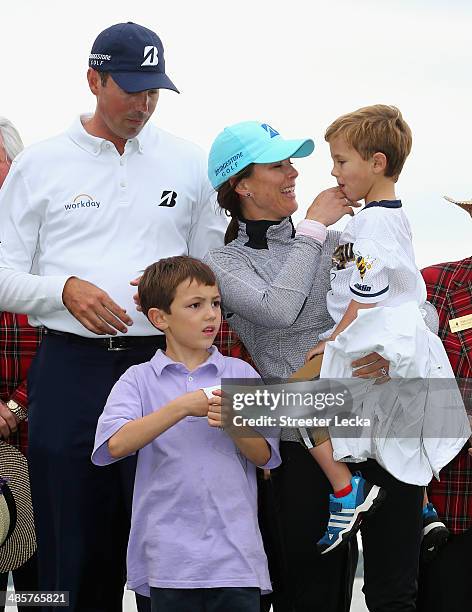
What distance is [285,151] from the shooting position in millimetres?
3771

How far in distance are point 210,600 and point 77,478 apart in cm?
77

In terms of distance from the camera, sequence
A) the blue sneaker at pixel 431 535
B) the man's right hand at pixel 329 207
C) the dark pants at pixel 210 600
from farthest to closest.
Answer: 1. the blue sneaker at pixel 431 535
2. the man's right hand at pixel 329 207
3. the dark pants at pixel 210 600

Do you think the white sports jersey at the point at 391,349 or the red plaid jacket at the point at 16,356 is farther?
the red plaid jacket at the point at 16,356

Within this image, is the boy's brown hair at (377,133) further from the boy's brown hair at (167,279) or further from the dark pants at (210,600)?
the dark pants at (210,600)

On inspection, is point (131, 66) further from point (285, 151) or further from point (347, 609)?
point (347, 609)

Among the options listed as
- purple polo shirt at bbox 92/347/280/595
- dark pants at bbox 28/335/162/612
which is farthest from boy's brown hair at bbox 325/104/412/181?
dark pants at bbox 28/335/162/612

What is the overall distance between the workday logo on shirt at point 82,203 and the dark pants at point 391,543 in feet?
4.25

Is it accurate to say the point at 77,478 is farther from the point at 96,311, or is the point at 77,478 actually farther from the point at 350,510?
the point at 350,510

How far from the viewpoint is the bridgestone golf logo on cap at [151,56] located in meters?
4.02

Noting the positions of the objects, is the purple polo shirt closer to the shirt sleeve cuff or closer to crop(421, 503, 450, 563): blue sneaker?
the shirt sleeve cuff

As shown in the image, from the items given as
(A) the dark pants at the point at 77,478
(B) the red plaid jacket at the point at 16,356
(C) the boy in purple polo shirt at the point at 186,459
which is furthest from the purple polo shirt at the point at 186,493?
(B) the red plaid jacket at the point at 16,356

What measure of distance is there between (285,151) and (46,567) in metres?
1.67

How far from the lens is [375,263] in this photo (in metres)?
3.48

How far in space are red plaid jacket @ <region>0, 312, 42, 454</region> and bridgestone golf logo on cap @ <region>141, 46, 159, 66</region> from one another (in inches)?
44.9
